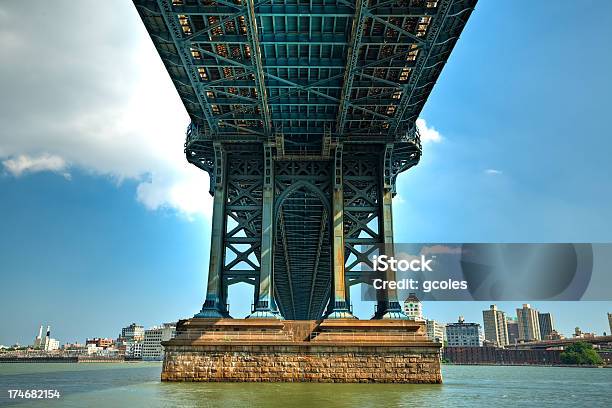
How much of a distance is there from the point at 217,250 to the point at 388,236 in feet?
42.0

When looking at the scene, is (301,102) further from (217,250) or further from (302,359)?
(302,359)

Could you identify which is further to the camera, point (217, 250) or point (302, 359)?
point (217, 250)

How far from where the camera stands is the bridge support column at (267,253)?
36.7 m

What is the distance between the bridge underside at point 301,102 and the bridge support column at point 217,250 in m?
0.09

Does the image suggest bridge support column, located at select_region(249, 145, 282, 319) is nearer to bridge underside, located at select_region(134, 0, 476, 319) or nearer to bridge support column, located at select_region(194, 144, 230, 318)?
bridge underside, located at select_region(134, 0, 476, 319)

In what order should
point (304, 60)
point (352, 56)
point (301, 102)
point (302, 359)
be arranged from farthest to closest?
1. point (301, 102)
2. point (304, 60)
3. point (302, 359)
4. point (352, 56)

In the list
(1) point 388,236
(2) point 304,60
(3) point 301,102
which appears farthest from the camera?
(1) point 388,236

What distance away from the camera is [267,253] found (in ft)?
125

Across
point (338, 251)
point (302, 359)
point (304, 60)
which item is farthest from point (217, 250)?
point (304, 60)

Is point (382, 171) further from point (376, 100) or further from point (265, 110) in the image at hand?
point (265, 110)

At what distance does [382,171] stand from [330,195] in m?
4.61

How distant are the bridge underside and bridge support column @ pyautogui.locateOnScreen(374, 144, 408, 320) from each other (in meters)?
0.10

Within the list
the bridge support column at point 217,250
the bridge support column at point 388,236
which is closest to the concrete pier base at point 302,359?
the bridge support column at point 217,250

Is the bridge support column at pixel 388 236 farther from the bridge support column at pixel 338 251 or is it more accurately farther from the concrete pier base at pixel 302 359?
the concrete pier base at pixel 302 359
